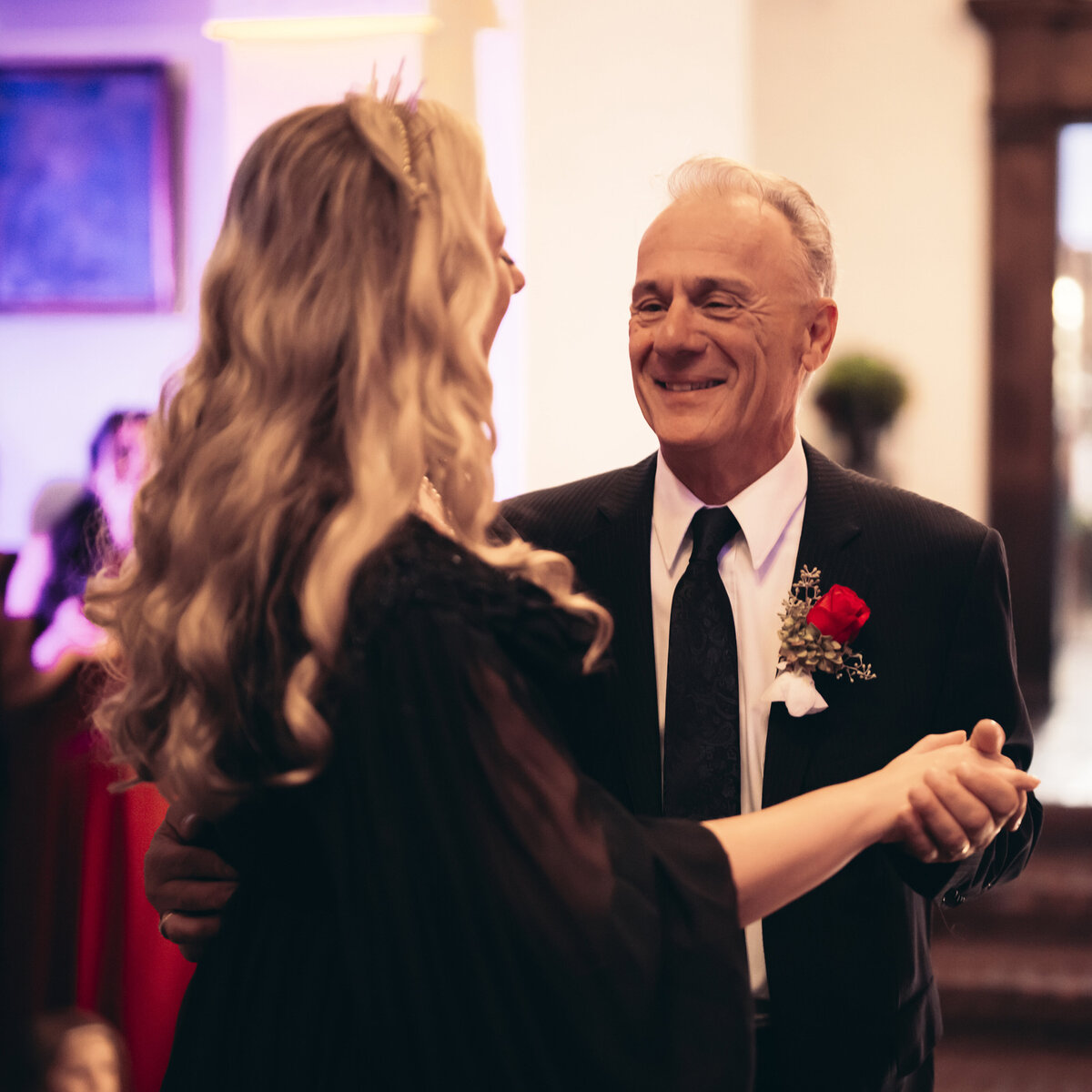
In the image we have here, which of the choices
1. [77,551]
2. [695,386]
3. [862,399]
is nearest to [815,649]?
[695,386]

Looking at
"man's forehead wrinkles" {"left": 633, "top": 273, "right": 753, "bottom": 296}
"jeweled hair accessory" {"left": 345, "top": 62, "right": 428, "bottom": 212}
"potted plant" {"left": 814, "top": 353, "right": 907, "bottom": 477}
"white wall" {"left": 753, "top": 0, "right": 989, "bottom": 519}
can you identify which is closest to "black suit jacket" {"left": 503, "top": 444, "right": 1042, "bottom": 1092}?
"man's forehead wrinkles" {"left": 633, "top": 273, "right": 753, "bottom": 296}

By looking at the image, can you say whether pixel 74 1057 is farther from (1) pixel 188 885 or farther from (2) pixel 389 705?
(2) pixel 389 705

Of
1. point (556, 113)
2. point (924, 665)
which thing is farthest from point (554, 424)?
point (924, 665)

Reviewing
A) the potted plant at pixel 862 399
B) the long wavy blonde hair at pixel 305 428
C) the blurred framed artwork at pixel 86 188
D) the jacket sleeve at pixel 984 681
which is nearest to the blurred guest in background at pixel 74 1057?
the long wavy blonde hair at pixel 305 428

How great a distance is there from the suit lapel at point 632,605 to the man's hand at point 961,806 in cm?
35

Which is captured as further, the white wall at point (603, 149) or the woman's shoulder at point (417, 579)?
the white wall at point (603, 149)

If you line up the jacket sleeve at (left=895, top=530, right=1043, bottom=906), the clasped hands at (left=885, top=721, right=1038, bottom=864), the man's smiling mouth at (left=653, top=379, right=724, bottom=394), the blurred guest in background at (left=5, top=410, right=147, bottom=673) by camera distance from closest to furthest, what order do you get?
the clasped hands at (left=885, top=721, right=1038, bottom=864) → the blurred guest in background at (left=5, top=410, right=147, bottom=673) → the jacket sleeve at (left=895, top=530, right=1043, bottom=906) → the man's smiling mouth at (left=653, top=379, right=724, bottom=394)

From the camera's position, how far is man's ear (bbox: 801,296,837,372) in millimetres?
1789

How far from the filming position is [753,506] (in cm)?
169

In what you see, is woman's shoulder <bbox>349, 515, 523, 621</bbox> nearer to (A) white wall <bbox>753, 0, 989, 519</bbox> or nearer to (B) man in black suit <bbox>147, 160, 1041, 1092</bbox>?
(B) man in black suit <bbox>147, 160, 1041, 1092</bbox>

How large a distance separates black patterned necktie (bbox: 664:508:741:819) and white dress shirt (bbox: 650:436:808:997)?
0.08 ft

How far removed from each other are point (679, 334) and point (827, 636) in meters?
0.49

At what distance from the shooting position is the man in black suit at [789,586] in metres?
1.50

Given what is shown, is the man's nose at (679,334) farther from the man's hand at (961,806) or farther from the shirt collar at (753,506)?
the man's hand at (961,806)
